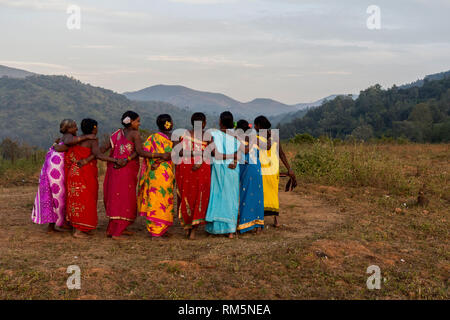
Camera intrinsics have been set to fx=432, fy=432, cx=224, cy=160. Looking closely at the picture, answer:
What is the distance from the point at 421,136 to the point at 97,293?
1763 inches

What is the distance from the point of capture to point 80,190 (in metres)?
5.53

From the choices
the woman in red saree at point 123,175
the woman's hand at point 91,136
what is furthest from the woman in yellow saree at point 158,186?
the woman's hand at point 91,136

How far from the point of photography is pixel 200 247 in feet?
17.1

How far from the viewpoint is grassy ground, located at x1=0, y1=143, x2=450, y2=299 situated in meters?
3.86

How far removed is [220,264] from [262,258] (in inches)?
19.2

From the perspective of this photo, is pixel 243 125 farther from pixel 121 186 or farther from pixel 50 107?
pixel 50 107

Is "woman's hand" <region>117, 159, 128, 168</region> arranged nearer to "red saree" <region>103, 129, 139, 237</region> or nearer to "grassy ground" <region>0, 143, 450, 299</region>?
"red saree" <region>103, 129, 139, 237</region>

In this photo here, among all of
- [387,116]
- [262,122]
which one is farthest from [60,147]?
[387,116]

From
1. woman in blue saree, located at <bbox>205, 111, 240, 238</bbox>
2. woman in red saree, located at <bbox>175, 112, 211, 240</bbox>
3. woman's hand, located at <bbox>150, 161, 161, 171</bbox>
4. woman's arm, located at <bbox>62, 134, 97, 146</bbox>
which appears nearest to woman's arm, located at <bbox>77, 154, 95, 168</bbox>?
woman's arm, located at <bbox>62, 134, 97, 146</bbox>

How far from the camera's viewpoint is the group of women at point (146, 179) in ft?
18.2

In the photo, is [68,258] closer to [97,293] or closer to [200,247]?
[97,293]

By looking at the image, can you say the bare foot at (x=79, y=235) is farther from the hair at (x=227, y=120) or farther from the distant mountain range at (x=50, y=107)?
the distant mountain range at (x=50, y=107)

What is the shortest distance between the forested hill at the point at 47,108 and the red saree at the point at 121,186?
278ft

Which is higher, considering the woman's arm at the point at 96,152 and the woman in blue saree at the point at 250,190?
the woman's arm at the point at 96,152
